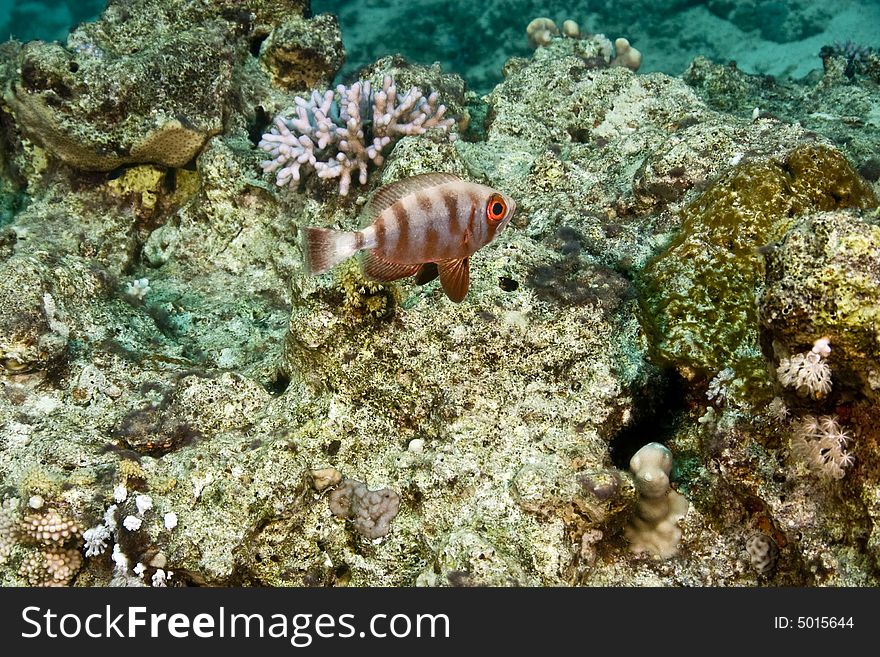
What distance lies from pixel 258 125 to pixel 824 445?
5.03 meters

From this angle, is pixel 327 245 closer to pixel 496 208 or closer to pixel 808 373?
pixel 496 208

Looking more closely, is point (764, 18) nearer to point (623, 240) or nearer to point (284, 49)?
point (284, 49)

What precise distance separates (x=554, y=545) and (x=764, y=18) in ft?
41.1

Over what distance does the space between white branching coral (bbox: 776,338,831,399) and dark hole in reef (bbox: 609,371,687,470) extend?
0.85 metres

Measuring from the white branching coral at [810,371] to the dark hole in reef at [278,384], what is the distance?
255 cm

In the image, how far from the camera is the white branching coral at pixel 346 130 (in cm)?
434

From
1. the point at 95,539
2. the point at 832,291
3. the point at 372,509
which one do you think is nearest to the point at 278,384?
the point at 372,509

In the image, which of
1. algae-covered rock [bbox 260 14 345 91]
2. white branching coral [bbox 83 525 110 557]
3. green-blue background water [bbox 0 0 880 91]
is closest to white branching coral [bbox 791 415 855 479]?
white branching coral [bbox 83 525 110 557]

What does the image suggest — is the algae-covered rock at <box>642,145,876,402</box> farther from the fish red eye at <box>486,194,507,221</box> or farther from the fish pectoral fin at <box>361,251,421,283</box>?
the fish pectoral fin at <box>361,251,421,283</box>

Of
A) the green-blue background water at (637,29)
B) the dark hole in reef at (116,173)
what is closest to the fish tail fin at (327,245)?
the dark hole in reef at (116,173)

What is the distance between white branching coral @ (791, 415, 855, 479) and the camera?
7.82 feet

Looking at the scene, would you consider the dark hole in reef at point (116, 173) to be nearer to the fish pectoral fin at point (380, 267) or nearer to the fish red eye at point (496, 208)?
the fish pectoral fin at point (380, 267)

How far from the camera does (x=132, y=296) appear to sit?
4.52m

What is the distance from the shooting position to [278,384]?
3.81m
